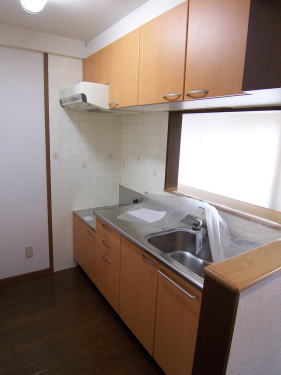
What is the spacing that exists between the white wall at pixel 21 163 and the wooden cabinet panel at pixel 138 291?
1.21 meters

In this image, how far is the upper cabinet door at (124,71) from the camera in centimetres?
170

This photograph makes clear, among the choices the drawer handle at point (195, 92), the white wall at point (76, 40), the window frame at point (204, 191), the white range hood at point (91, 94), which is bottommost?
the window frame at point (204, 191)

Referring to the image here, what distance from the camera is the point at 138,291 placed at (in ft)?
5.61

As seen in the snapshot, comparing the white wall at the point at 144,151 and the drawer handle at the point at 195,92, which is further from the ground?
the drawer handle at the point at 195,92

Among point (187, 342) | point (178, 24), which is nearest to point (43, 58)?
point (178, 24)

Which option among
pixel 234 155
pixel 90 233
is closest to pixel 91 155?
pixel 90 233

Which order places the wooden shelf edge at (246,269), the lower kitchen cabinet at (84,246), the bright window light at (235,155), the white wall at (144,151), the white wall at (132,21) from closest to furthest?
the wooden shelf edge at (246,269)
the white wall at (132,21)
the bright window light at (235,155)
the white wall at (144,151)
the lower kitchen cabinet at (84,246)

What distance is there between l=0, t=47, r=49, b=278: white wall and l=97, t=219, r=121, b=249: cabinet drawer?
81cm

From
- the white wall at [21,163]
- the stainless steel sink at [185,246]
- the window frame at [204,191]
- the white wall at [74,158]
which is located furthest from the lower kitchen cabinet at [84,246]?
the window frame at [204,191]

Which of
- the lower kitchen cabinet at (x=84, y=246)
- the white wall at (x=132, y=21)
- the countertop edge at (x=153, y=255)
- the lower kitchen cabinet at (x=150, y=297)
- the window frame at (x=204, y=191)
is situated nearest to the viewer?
the countertop edge at (x=153, y=255)

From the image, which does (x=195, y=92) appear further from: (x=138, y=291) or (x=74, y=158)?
(x=74, y=158)

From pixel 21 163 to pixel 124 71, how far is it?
4.37 feet

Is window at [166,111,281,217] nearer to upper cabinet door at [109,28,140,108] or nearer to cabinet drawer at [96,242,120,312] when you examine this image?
upper cabinet door at [109,28,140,108]

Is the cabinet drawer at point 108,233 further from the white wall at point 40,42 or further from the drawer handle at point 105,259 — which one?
the white wall at point 40,42
